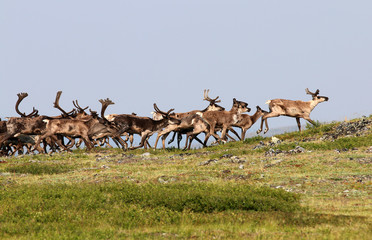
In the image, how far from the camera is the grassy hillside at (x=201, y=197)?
10555 millimetres

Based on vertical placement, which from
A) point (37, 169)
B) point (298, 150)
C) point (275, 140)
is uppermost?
point (275, 140)

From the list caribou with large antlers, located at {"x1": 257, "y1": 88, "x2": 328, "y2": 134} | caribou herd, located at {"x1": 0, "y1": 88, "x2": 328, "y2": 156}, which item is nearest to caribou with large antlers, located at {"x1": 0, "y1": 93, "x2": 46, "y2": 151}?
caribou herd, located at {"x1": 0, "y1": 88, "x2": 328, "y2": 156}

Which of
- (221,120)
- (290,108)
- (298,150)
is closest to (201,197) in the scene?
(298,150)

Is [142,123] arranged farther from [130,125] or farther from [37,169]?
[37,169]

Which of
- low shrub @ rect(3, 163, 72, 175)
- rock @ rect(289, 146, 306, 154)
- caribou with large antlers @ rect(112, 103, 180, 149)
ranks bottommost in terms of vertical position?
low shrub @ rect(3, 163, 72, 175)

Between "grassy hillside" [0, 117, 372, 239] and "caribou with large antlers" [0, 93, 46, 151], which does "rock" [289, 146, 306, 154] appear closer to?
"grassy hillside" [0, 117, 372, 239]

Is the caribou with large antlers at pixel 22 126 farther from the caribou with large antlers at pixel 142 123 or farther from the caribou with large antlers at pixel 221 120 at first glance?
the caribou with large antlers at pixel 221 120

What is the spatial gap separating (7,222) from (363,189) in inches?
341

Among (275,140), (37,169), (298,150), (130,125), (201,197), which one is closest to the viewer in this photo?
(201,197)

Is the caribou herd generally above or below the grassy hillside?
above

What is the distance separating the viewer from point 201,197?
13.1 meters

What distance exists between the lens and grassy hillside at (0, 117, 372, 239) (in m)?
10.6

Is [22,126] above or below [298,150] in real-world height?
Answer: above

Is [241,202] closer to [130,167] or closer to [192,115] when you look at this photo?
[130,167]
